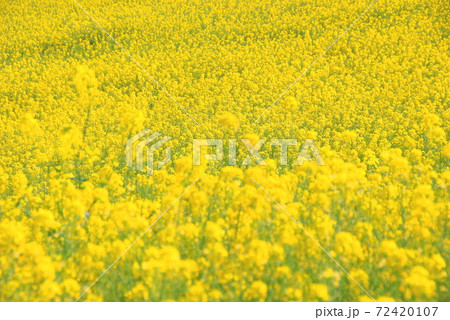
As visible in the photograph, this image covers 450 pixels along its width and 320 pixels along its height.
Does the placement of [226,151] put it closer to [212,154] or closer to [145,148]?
[212,154]

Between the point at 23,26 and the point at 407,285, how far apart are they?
18047 millimetres

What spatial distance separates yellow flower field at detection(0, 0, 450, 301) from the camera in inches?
127

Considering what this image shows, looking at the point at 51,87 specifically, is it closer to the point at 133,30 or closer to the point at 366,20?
the point at 133,30

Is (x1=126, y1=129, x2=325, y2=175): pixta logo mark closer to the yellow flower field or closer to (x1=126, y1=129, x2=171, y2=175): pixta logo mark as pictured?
(x1=126, y1=129, x2=171, y2=175): pixta logo mark

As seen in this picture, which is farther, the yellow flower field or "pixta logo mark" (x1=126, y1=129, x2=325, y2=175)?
"pixta logo mark" (x1=126, y1=129, x2=325, y2=175)

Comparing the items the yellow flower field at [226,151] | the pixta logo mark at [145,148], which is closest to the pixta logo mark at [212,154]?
the pixta logo mark at [145,148]

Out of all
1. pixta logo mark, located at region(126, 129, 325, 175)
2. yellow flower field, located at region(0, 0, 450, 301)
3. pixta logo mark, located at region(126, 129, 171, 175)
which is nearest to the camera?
yellow flower field, located at region(0, 0, 450, 301)

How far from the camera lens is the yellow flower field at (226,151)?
321 cm

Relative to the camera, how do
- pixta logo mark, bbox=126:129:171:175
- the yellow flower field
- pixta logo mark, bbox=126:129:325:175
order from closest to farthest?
1. the yellow flower field
2. pixta logo mark, bbox=126:129:325:175
3. pixta logo mark, bbox=126:129:171:175

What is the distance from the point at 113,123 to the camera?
349 inches

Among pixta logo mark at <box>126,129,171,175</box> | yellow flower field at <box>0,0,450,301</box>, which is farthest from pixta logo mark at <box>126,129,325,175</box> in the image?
yellow flower field at <box>0,0,450,301</box>

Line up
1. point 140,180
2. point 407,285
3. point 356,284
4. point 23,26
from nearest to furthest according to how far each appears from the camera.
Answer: point 407,285, point 356,284, point 140,180, point 23,26

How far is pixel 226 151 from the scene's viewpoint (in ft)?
23.6

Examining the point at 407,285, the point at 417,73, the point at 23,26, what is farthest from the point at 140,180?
the point at 23,26
